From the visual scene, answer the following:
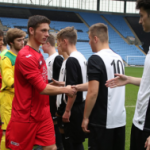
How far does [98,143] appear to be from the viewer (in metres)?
2.61

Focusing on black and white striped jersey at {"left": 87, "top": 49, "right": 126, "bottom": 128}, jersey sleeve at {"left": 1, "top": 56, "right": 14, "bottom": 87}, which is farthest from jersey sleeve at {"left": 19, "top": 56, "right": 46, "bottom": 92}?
jersey sleeve at {"left": 1, "top": 56, "right": 14, "bottom": 87}

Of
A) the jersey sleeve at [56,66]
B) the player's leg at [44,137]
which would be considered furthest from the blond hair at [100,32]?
the jersey sleeve at [56,66]

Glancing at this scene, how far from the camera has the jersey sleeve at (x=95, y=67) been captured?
8.47 ft

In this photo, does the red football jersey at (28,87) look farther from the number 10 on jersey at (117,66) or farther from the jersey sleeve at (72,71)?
the number 10 on jersey at (117,66)

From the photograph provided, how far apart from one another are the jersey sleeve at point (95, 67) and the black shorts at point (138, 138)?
2.38 ft

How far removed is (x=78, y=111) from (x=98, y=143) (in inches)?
32.7

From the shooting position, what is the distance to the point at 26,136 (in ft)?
8.69

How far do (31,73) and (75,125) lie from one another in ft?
3.96

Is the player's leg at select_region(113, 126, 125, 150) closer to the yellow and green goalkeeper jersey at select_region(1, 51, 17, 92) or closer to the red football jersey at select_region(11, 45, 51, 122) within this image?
the red football jersey at select_region(11, 45, 51, 122)

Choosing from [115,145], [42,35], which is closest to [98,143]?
[115,145]

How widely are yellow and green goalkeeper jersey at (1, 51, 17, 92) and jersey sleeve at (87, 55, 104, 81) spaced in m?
1.39

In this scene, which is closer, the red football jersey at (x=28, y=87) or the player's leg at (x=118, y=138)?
the red football jersey at (x=28, y=87)

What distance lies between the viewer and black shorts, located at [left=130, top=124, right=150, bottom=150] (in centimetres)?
204

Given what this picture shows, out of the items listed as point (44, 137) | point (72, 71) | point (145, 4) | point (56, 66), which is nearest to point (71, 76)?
point (72, 71)
